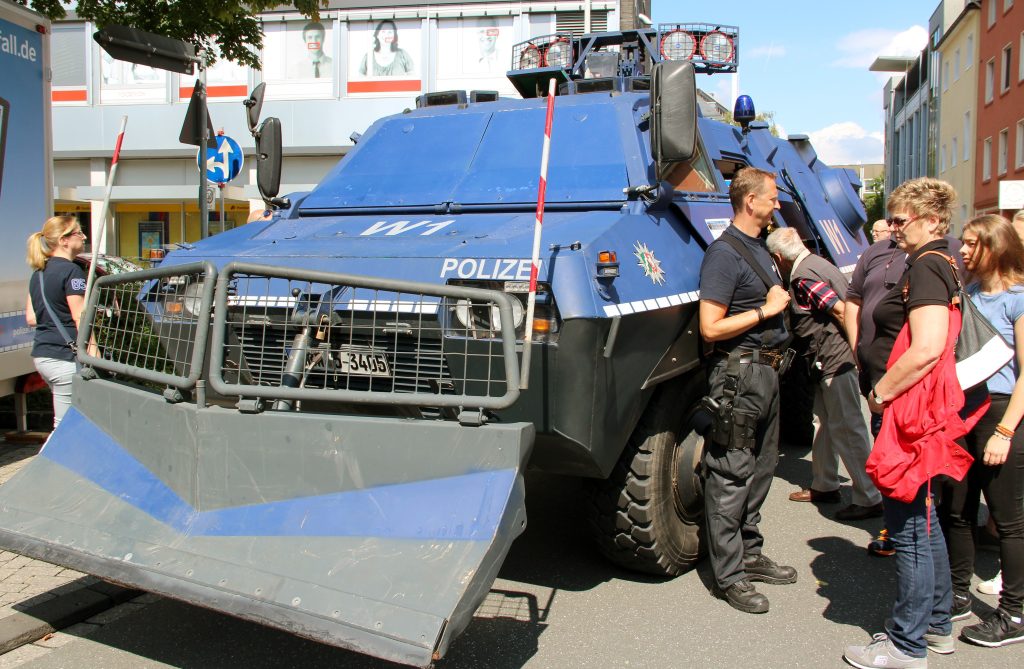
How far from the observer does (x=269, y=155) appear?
6.05m

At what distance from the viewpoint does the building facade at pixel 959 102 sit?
36625 millimetres

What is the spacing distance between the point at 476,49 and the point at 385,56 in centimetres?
200

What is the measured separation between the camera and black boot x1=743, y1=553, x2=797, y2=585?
4.64 m

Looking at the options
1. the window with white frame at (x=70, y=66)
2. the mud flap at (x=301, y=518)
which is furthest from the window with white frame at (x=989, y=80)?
the mud flap at (x=301, y=518)

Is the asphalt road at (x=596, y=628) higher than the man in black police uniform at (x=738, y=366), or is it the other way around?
the man in black police uniform at (x=738, y=366)

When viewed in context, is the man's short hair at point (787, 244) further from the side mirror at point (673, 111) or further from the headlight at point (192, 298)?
the headlight at point (192, 298)

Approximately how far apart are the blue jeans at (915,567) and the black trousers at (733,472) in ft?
2.32

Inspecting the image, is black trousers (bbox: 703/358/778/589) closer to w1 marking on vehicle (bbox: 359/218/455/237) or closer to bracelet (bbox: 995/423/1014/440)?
bracelet (bbox: 995/423/1014/440)

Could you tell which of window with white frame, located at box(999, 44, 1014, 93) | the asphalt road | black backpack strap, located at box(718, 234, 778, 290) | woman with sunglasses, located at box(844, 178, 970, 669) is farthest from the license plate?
window with white frame, located at box(999, 44, 1014, 93)

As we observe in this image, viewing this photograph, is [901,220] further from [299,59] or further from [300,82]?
[299,59]

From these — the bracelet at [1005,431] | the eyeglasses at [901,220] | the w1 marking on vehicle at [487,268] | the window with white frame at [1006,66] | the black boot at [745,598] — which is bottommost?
the black boot at [745,598]

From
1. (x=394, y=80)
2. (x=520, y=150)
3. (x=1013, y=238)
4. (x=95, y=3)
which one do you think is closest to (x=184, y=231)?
(x=394, y=80)

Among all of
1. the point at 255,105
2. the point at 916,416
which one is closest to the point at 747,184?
the point at 916,416

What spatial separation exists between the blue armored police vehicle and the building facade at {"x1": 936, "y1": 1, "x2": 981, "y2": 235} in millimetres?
33726
